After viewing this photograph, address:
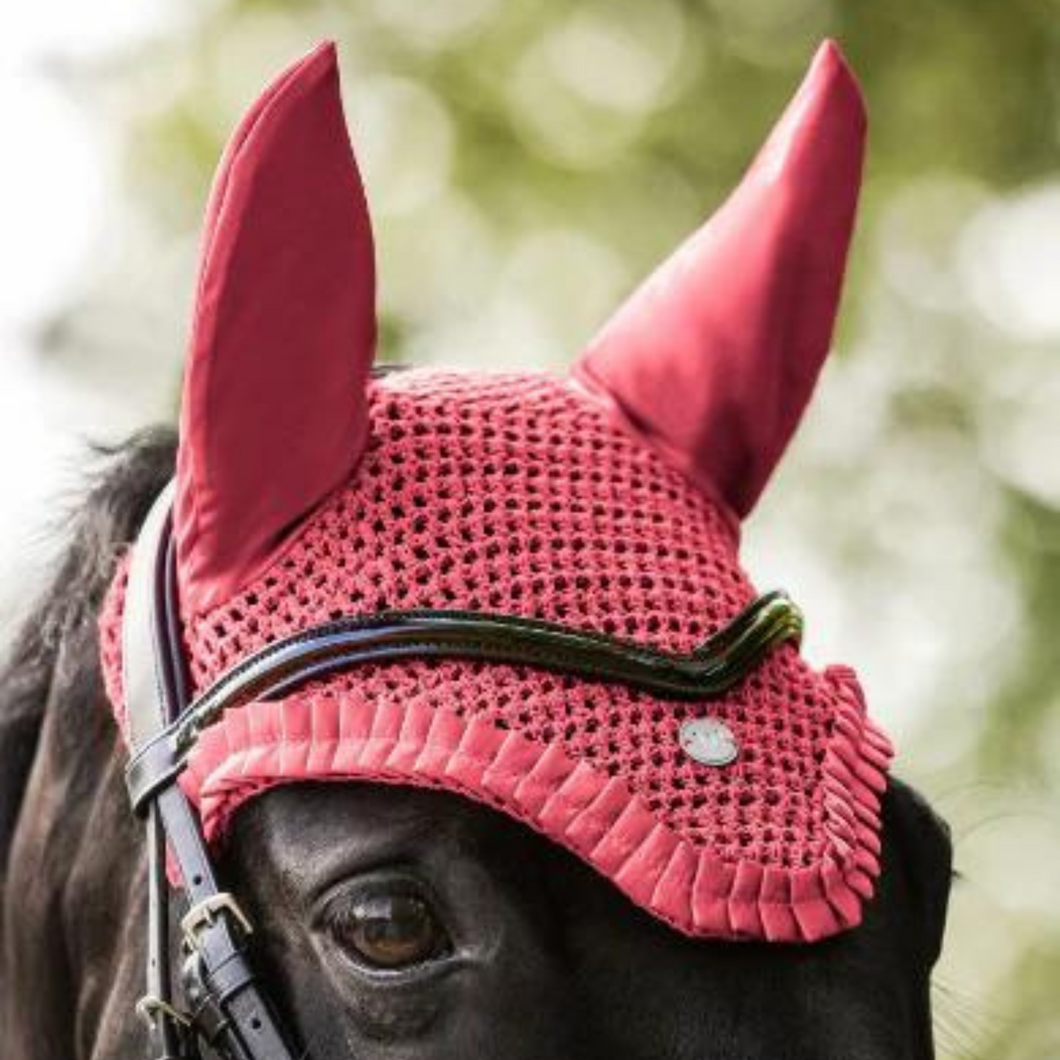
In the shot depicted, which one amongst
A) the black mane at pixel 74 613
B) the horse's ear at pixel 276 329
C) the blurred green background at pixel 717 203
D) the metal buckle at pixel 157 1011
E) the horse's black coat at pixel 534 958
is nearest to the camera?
the horse's black coat at pixel 534 958

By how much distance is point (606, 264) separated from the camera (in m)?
10.8

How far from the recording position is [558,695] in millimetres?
2180

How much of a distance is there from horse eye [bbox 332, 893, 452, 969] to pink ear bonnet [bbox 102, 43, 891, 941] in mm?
123

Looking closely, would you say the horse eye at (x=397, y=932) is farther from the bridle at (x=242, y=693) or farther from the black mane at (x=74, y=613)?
the black mane at (x=74, y=613)

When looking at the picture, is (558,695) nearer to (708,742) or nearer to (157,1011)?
(708,742)

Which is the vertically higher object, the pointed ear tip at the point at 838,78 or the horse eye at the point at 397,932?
the pointed ear tip at the point at 838,78

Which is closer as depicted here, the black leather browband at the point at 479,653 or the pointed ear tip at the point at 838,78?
the black leather browband at the point at 479,653

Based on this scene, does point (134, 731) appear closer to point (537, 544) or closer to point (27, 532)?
point (537, 544)

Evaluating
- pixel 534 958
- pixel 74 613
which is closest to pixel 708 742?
pixel 534 958

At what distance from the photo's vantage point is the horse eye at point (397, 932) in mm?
2113

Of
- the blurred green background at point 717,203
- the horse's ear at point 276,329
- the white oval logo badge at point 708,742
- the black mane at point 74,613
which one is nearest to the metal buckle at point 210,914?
the horse's ear at point 276,329

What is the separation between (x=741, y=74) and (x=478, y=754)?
8.53 meters

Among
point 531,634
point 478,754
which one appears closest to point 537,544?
point 531,634

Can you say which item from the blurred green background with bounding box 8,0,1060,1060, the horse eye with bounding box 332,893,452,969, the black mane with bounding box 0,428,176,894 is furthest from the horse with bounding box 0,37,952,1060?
the blurred green background with bounding box 8,0,1060,1060
